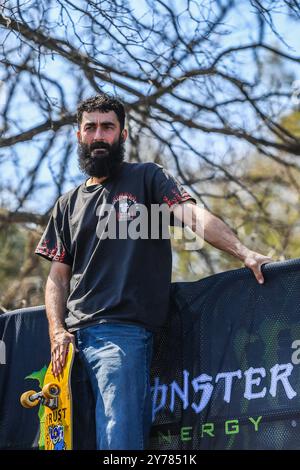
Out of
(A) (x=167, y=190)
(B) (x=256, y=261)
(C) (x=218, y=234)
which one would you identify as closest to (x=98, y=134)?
(A) (x=167, y=190)

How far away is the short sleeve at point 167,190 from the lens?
3875 millimetres

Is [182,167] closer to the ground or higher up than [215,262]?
higher up

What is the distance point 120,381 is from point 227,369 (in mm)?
510

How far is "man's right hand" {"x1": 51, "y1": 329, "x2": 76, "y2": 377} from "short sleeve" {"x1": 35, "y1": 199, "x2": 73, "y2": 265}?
457mm

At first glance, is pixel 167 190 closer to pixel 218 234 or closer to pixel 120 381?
pixel 218 234

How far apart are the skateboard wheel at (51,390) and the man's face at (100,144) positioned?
1.09 meters

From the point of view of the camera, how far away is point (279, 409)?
11.5 ft

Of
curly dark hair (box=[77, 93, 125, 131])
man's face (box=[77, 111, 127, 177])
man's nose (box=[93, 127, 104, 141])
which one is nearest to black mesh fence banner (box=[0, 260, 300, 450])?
man's face (box=[77, 111, 127, 177])

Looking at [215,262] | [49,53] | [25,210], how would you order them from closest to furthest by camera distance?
[49,53]
[25,210]
[215,262]

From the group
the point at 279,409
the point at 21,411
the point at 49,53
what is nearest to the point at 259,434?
the point at 279,409

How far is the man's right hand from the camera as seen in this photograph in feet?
12.7

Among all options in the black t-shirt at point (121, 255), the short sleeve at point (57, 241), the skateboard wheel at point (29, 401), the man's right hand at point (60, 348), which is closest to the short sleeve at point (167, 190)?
the black t-shirt at point (121, 255)
